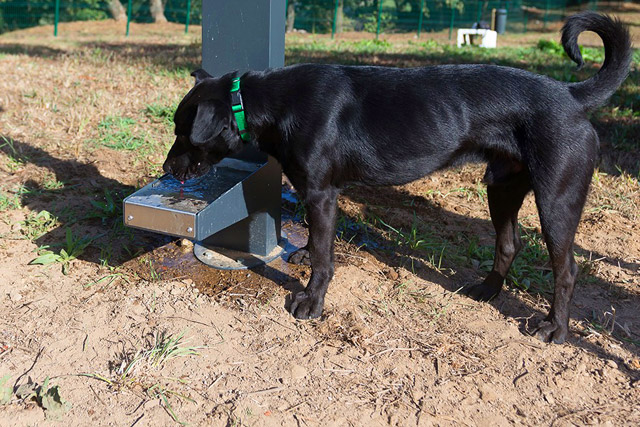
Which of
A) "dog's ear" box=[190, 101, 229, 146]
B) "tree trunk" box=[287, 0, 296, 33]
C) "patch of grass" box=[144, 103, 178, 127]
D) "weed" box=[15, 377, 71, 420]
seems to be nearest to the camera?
"weed" box=[15, 377, 71, 420]

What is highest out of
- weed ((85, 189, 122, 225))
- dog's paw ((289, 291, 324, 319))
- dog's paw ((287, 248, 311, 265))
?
weed ((85, 189, 122, 225))

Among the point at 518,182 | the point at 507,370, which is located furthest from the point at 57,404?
the point at 518,182

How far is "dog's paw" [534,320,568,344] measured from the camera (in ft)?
11.8

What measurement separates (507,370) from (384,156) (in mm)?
1330

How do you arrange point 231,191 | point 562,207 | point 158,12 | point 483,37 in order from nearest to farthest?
point 562,207
point 231,191
point 483,37
point 158,12

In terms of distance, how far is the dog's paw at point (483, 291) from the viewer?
402 centimetres

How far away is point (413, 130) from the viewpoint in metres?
3.59

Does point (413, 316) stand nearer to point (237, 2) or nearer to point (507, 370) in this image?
point (507, 370)

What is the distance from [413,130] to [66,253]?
7.84ft

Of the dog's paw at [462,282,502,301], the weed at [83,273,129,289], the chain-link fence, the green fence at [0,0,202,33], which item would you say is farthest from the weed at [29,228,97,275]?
the chain-link fence

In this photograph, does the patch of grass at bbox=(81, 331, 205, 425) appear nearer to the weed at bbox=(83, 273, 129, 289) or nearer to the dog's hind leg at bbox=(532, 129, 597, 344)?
the weed at bbox=(83, 273, 129, 289)

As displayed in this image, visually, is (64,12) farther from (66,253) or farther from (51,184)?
(66,253)

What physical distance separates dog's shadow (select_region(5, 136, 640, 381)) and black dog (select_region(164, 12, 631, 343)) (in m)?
0.38

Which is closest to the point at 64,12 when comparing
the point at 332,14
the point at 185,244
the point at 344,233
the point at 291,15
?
the point at 291,15
